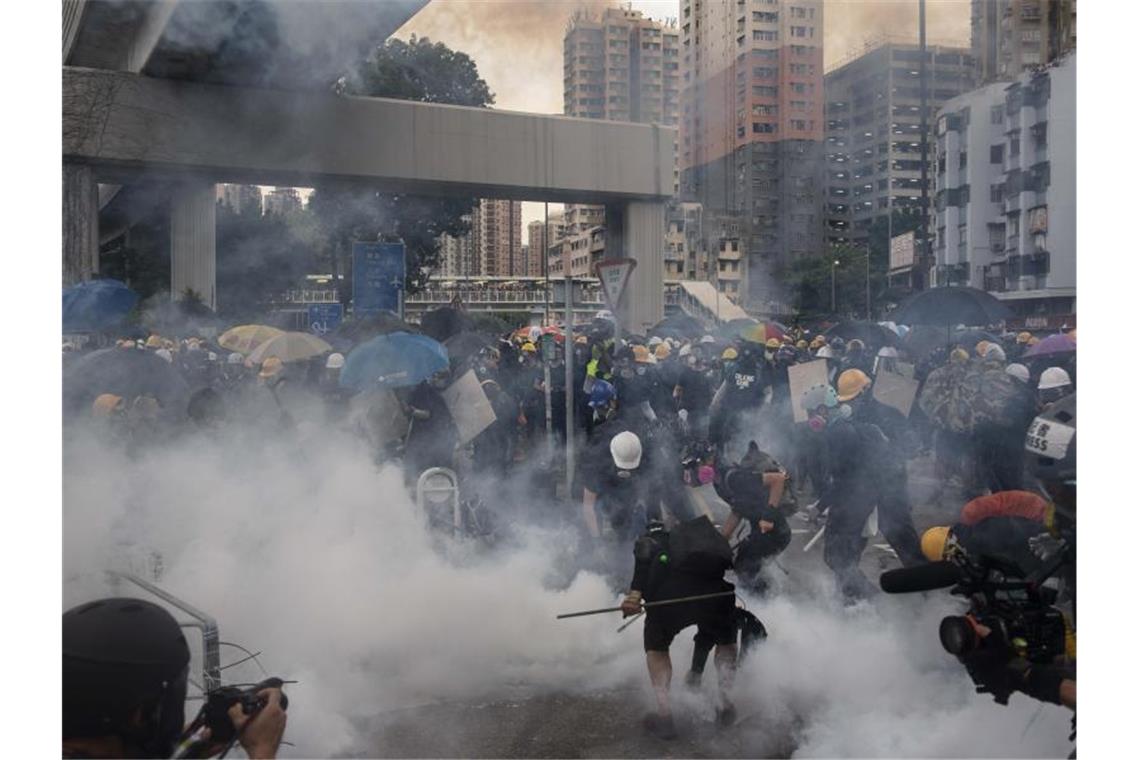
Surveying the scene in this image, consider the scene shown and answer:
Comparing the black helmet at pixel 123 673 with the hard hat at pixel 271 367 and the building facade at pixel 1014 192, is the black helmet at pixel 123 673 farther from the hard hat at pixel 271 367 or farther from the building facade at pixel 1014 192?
the hard hat at pixel 271 367

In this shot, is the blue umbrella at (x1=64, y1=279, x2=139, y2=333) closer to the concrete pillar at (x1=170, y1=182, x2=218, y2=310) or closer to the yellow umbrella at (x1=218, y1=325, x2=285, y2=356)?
the yellow umbrella at (x1=218, y1=325, x2=285, y2=356)

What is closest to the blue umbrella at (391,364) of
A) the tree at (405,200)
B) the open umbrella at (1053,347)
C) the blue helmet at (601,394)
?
the blue helmet at (601,394)

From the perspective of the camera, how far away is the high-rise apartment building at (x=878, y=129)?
32.6 feet

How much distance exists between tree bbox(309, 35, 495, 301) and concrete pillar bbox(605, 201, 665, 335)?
4816 mm

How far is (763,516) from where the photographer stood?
5.38 meters

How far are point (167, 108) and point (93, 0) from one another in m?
2.87

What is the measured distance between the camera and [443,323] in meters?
11.4

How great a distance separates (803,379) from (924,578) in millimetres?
4175

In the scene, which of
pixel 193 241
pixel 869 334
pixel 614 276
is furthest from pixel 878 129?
pixel 193 241

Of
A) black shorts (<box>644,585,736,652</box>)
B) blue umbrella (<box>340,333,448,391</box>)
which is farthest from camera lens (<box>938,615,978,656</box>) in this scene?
blue umbrella (<box>340,333,448,391</box>)

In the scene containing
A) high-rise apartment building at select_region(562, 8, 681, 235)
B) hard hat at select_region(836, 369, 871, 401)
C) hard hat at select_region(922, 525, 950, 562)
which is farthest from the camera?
high-rise apartment building at select_region(562, 8, 681, 235)

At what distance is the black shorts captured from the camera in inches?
183

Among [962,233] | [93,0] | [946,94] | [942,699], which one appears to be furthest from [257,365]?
[962,233]

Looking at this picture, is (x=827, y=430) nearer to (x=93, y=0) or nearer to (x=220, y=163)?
(x=220, y=163)
